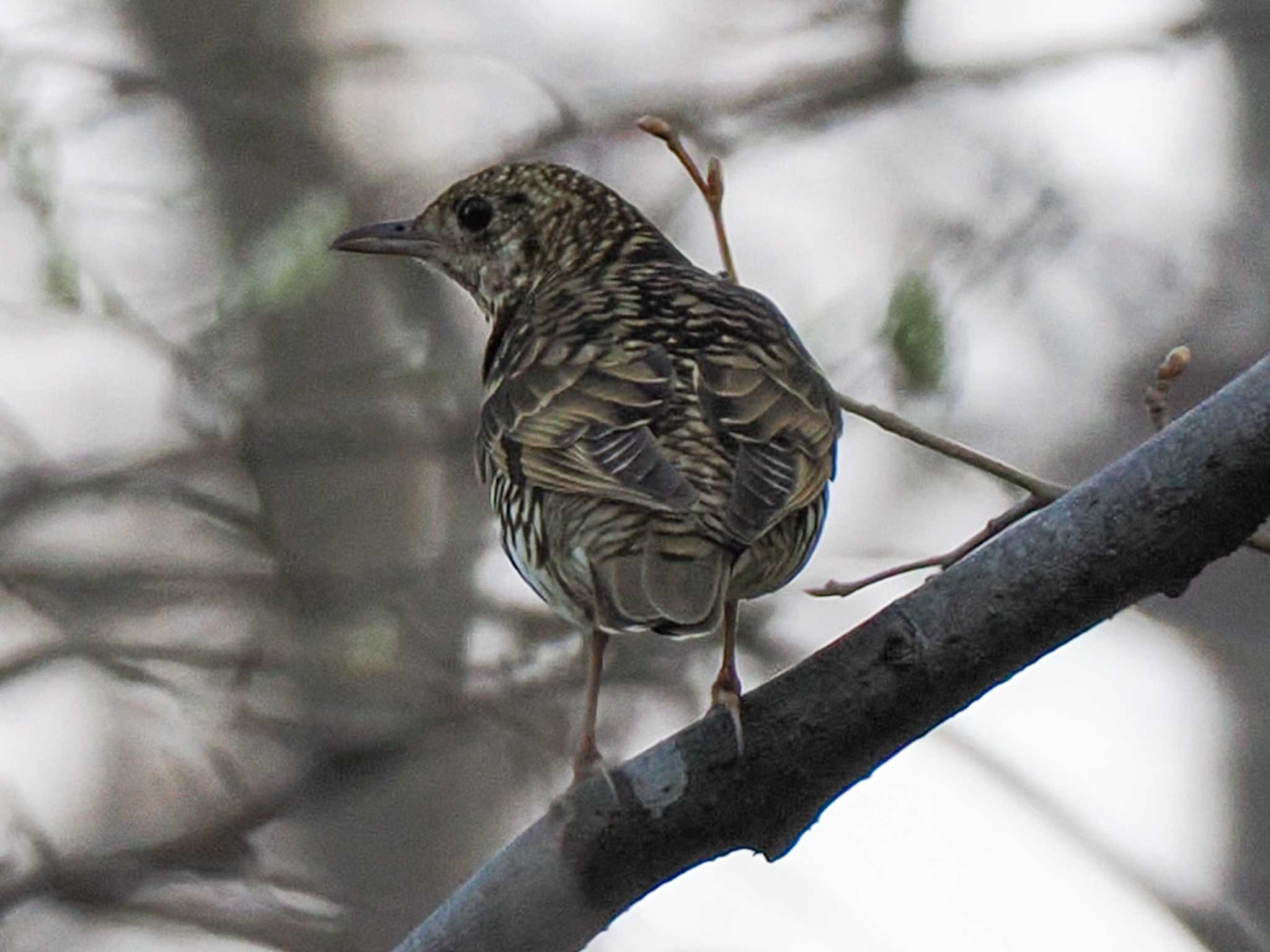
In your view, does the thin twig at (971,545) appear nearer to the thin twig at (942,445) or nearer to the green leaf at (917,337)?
the thin twig at (942,445)

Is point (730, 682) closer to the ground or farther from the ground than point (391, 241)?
farther from the ground

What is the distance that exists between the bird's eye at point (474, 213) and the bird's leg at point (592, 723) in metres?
1.69

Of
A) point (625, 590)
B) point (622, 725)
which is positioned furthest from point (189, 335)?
point (625, 590)

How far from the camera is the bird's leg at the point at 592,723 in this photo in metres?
3.40

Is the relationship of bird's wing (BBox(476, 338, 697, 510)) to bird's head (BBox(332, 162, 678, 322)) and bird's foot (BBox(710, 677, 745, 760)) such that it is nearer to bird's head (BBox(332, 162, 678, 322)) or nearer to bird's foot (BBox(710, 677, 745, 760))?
bird's foot (BBox(710, 677, 745, 760))

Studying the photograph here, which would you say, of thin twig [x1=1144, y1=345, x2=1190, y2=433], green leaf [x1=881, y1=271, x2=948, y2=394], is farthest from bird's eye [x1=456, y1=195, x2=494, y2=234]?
thin twig [x1=1144, y1=345, x2=1190, y2=433]

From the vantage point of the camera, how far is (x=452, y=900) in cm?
307

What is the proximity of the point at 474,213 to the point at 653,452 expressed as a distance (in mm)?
1983

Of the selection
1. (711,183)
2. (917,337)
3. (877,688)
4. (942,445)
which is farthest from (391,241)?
(877,688)

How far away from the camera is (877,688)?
2.98 meters

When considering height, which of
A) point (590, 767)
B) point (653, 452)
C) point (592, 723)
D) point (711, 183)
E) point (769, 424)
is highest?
point (711, 183)

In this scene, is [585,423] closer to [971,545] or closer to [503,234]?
[971,545]

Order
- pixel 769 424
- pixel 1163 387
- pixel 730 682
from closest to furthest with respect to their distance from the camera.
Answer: pixel 730 682, pixel 1163 387, pixel 769 424

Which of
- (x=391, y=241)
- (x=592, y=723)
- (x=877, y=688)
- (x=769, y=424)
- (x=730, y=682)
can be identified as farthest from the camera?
(x=391, y=241)
